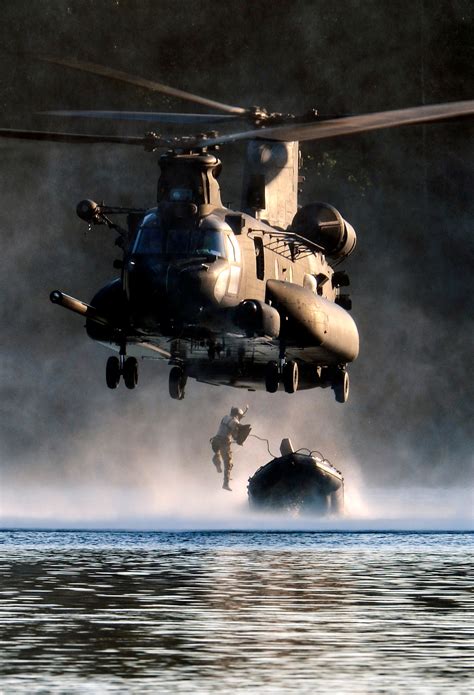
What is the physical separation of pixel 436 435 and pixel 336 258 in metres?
58.1

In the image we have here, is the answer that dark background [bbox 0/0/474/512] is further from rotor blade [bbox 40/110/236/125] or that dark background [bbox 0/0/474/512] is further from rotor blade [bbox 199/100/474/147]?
rotor blade [bbox 199/100/474/147]

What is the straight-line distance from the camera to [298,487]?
76.9 meters

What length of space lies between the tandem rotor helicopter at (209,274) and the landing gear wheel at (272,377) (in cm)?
4

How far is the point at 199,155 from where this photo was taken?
4856 cm

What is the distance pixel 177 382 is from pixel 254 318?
23.5 feet

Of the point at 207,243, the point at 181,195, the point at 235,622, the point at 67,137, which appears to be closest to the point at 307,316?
the point at 207,243

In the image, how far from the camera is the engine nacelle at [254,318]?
47.5 metres

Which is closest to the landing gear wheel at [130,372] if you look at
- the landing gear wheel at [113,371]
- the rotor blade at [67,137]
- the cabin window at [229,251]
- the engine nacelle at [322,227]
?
the landing gear wheel at [113,371]

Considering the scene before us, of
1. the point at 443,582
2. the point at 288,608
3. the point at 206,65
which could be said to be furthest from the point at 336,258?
the point at 206,65

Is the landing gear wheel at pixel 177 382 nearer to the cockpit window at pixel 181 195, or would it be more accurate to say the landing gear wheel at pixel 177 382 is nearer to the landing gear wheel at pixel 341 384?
the landing gear wheel at pixel 341 384

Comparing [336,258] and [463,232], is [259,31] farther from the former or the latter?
[336,258]

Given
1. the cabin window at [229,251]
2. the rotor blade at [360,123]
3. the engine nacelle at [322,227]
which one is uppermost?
the engine nacelle at [322,227]

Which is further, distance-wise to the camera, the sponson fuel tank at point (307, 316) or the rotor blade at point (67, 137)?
the sponson fuel tank at point (307, 316)

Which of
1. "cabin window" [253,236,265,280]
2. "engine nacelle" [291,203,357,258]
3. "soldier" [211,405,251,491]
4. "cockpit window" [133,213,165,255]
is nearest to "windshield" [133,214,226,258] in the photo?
"cockpit window" [133,213,165,255]
